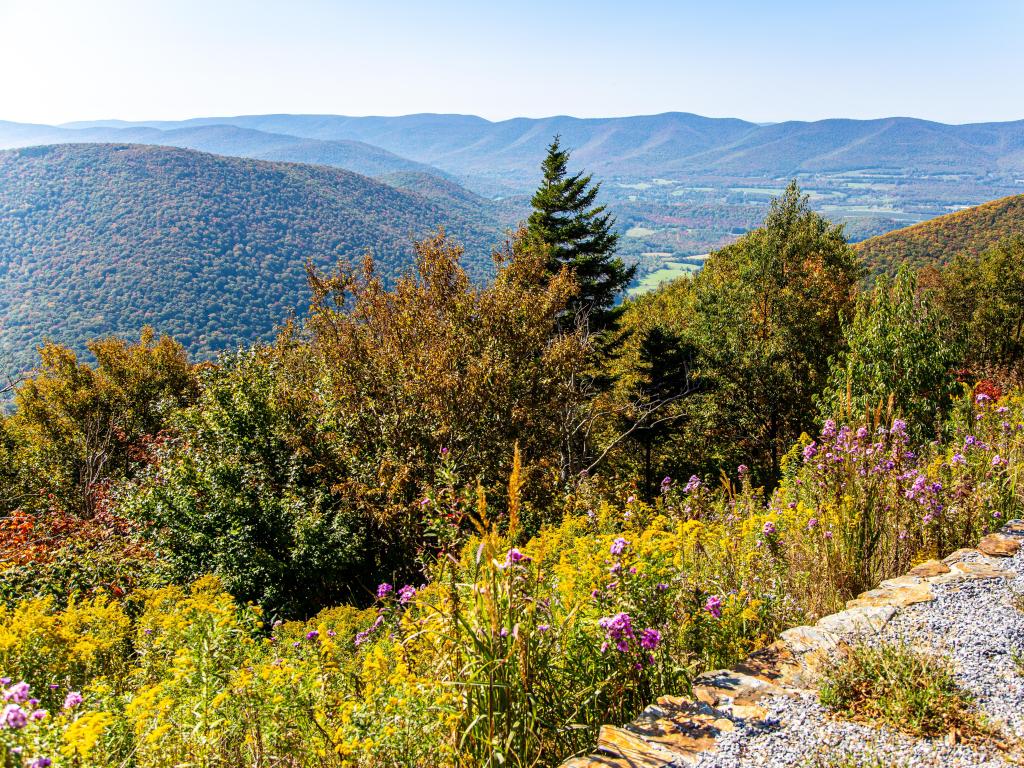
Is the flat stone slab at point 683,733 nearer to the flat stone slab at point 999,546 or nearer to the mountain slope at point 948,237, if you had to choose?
the flat stone slab at point 999,546

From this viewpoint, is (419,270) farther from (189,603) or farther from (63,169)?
(63,169)

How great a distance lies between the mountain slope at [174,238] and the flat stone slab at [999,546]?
45.2 m

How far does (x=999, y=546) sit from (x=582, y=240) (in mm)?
19274

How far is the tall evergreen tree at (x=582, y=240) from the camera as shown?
70.2ft

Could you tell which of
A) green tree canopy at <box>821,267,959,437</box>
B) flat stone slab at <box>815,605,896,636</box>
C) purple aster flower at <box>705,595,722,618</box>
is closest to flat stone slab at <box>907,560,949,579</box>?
flat stone slab at <box>815,605,896,636</box>

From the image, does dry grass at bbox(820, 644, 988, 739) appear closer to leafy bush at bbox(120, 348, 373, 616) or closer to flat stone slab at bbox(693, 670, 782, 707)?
flat stone slab at bbox(693, 670, 782, 707)

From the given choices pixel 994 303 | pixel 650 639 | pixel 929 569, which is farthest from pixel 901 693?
pixel 994 303

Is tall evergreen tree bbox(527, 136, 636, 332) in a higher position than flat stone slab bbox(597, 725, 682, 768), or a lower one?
higher

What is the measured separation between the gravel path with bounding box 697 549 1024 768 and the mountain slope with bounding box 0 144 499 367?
1804 inches

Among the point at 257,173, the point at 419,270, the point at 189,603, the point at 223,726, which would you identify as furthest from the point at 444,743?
the point at 257,173

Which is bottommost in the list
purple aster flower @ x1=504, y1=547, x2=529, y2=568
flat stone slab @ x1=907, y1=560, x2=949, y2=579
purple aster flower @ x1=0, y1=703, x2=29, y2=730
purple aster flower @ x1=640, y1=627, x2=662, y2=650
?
flat stone slab @ x1=907, y1=560, x2=949, y2=579

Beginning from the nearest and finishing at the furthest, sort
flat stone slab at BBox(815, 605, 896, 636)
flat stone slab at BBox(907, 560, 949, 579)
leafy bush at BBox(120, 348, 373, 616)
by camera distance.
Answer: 1. flat stone slab at BBox(815, 605, 896, 636)
2. flat stone slab at BBox(907, 560, 949, 579)
3. leafy bush at BBox(120, 348, 373, 616)

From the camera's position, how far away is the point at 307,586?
316 inches

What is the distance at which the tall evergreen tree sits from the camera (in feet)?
70.2
